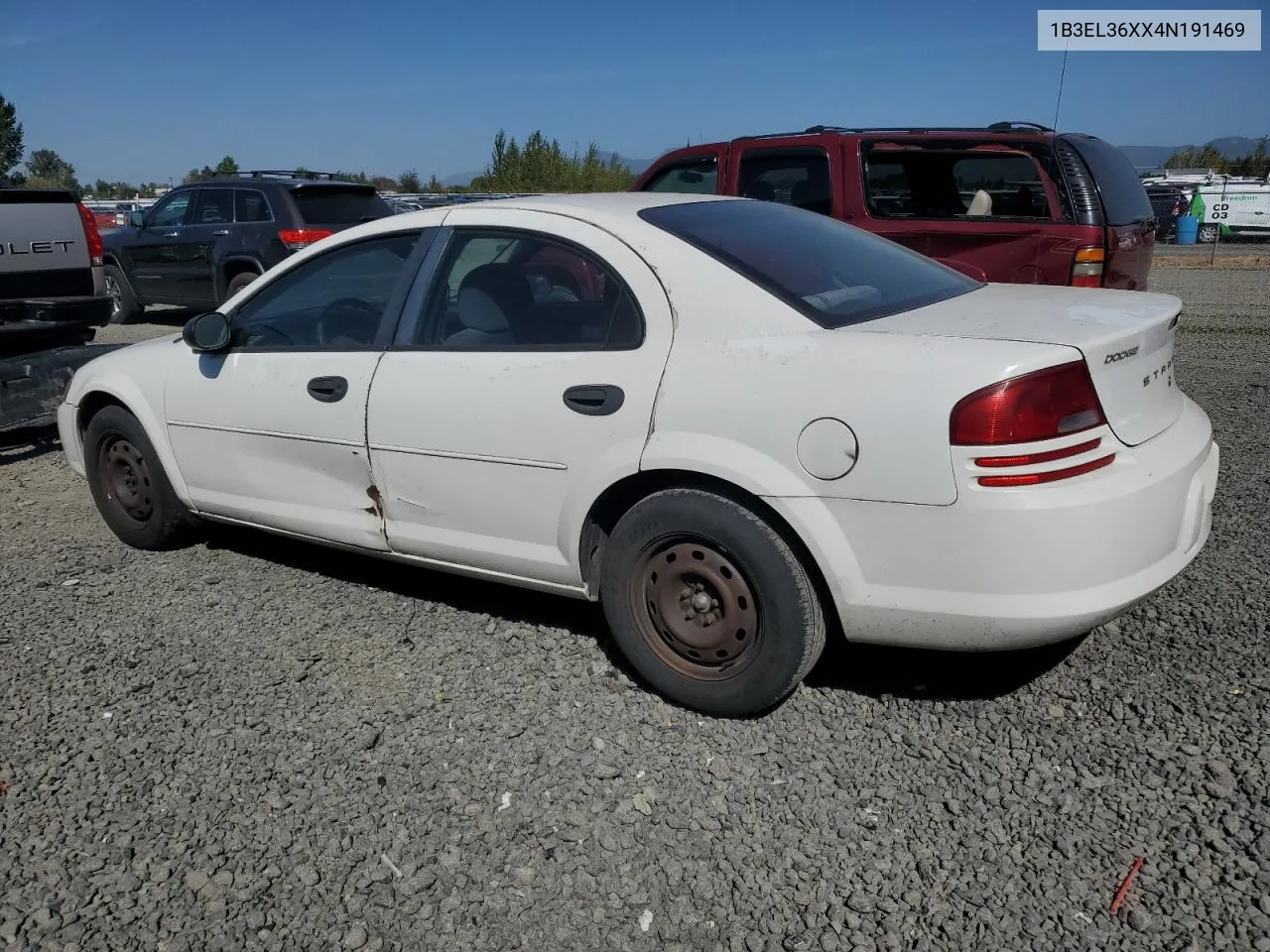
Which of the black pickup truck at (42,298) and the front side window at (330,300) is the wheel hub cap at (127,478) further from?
the black pickup truck at (42,298)

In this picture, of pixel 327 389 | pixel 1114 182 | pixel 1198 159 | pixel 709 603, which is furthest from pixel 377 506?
pixel 1198 159

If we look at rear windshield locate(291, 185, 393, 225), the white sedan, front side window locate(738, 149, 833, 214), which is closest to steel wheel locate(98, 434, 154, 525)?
the white sedan

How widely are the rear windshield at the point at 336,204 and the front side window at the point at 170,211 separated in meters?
1.73

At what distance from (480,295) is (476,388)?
0.41 meters

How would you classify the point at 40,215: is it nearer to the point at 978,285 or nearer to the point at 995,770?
the point at 978,285

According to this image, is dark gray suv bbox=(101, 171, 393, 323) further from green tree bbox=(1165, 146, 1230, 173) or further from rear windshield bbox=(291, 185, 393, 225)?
green tree bbox=(1165, 146, 1230, 173)

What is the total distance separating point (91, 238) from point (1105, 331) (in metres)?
Result: 6.51

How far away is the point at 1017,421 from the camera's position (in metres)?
2.70

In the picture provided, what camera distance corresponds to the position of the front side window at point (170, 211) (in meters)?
12.3

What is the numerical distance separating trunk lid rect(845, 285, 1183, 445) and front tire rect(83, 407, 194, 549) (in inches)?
125

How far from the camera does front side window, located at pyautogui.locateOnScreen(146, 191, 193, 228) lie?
Result: 12320mm

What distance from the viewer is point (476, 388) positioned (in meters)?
3.52

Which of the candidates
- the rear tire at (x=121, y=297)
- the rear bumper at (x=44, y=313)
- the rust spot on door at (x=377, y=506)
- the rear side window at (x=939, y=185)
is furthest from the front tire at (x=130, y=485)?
the rear tire at (x=121, y=297)

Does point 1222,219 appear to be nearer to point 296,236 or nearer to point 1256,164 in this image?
point 296,236
